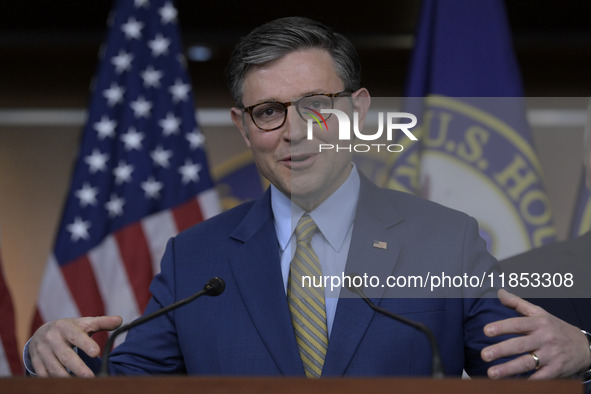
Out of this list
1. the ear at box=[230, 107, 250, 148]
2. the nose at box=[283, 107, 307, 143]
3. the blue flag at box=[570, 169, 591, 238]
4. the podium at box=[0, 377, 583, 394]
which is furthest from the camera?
the blue flag at box=[570, 169, 591, 238]

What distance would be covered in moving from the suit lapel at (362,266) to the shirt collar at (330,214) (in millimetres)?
36

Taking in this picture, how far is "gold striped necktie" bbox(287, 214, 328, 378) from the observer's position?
1679 millimetres

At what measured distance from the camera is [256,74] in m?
1.85

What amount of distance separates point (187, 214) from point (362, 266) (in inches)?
59.6

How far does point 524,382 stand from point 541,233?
1.71m

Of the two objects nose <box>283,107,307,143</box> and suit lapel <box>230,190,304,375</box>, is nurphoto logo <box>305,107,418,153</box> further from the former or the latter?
suit lapel <box>230,190,304,375</box>

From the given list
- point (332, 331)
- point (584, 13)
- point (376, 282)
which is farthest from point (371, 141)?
point (584, 13)

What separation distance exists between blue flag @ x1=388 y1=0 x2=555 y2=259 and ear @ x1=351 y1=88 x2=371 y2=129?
0.42 m

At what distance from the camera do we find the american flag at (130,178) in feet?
9.82

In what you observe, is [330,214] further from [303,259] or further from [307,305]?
[307,305]

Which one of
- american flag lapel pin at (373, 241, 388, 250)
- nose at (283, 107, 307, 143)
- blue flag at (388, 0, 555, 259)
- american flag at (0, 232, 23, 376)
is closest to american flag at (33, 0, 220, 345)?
american flag at (0, 232, 23, 376)

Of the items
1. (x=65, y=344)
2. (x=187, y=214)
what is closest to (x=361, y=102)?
(x=65, y=344)

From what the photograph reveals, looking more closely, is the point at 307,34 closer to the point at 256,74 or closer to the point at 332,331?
the point at 256,74

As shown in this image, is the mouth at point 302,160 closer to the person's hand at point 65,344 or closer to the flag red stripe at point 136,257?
the person's hand at point 65,344
